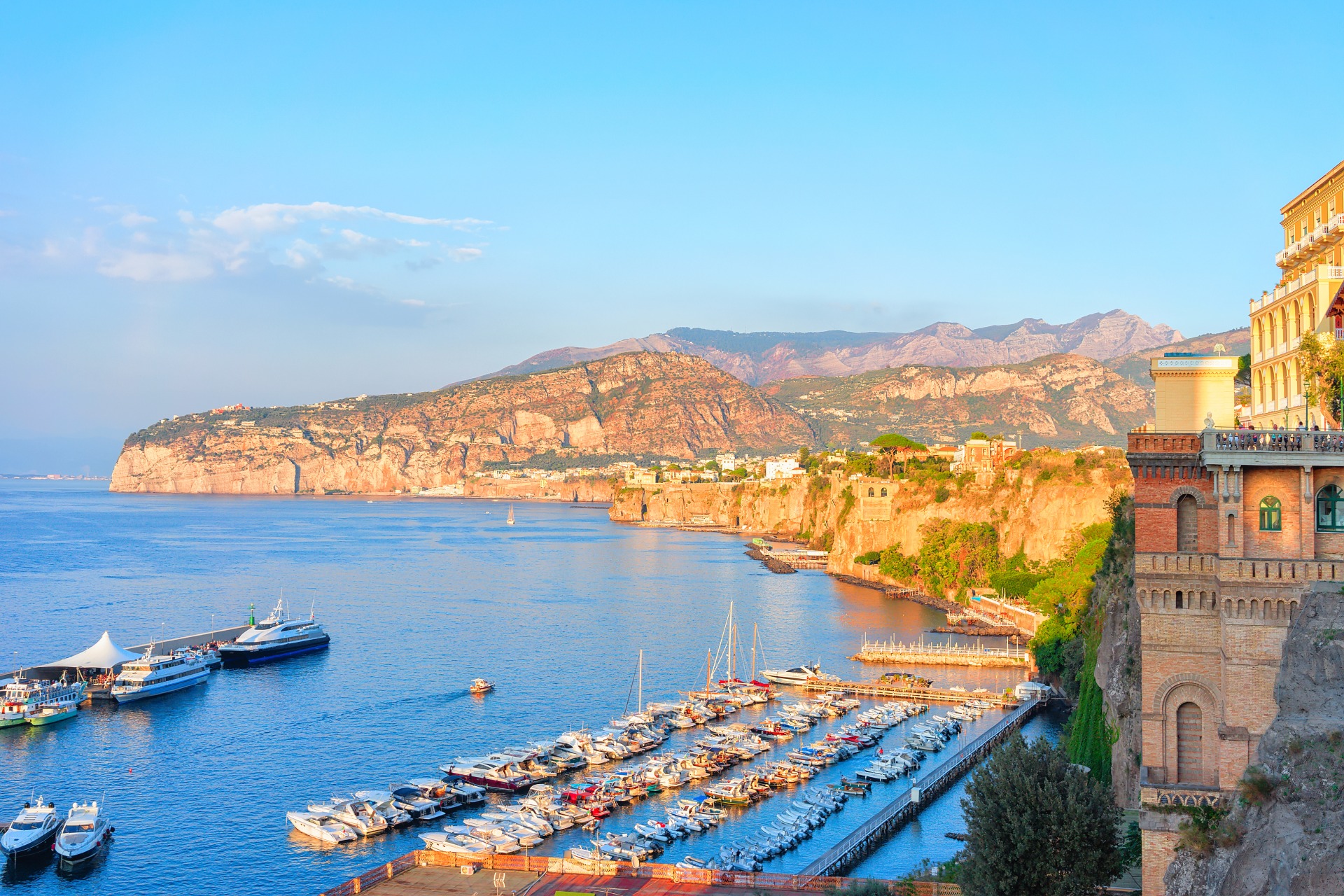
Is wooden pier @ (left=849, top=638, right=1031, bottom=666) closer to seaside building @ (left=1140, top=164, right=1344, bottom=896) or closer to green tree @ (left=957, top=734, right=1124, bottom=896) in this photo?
green tree @ (left=957, top=734, right=1124, bottom=896)

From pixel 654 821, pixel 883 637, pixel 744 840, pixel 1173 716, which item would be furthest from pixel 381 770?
pixel 883 637

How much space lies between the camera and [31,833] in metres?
41.8

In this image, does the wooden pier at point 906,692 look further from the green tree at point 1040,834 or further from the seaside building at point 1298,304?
the green tree at point 1040,834

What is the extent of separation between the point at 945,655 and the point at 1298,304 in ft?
161

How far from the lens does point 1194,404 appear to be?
90.3 ft

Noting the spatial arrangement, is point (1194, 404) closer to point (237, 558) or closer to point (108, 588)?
point (108, 588)

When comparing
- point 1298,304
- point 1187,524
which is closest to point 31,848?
point 1187,524

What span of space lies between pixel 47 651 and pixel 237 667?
13.9 m

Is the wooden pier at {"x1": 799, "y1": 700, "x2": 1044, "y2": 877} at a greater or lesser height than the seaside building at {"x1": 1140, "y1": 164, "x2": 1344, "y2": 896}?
lesser

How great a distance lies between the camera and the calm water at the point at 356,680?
4338cm

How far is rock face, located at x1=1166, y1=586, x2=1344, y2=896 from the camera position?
19.3 meters

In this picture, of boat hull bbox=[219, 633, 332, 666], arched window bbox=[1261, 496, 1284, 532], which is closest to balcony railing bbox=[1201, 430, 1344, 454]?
arched window bbox=[1261, 496, 1284, 532]

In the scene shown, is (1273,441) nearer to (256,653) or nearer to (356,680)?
(356,680)

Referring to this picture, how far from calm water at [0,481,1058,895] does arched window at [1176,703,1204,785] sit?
673 inches
